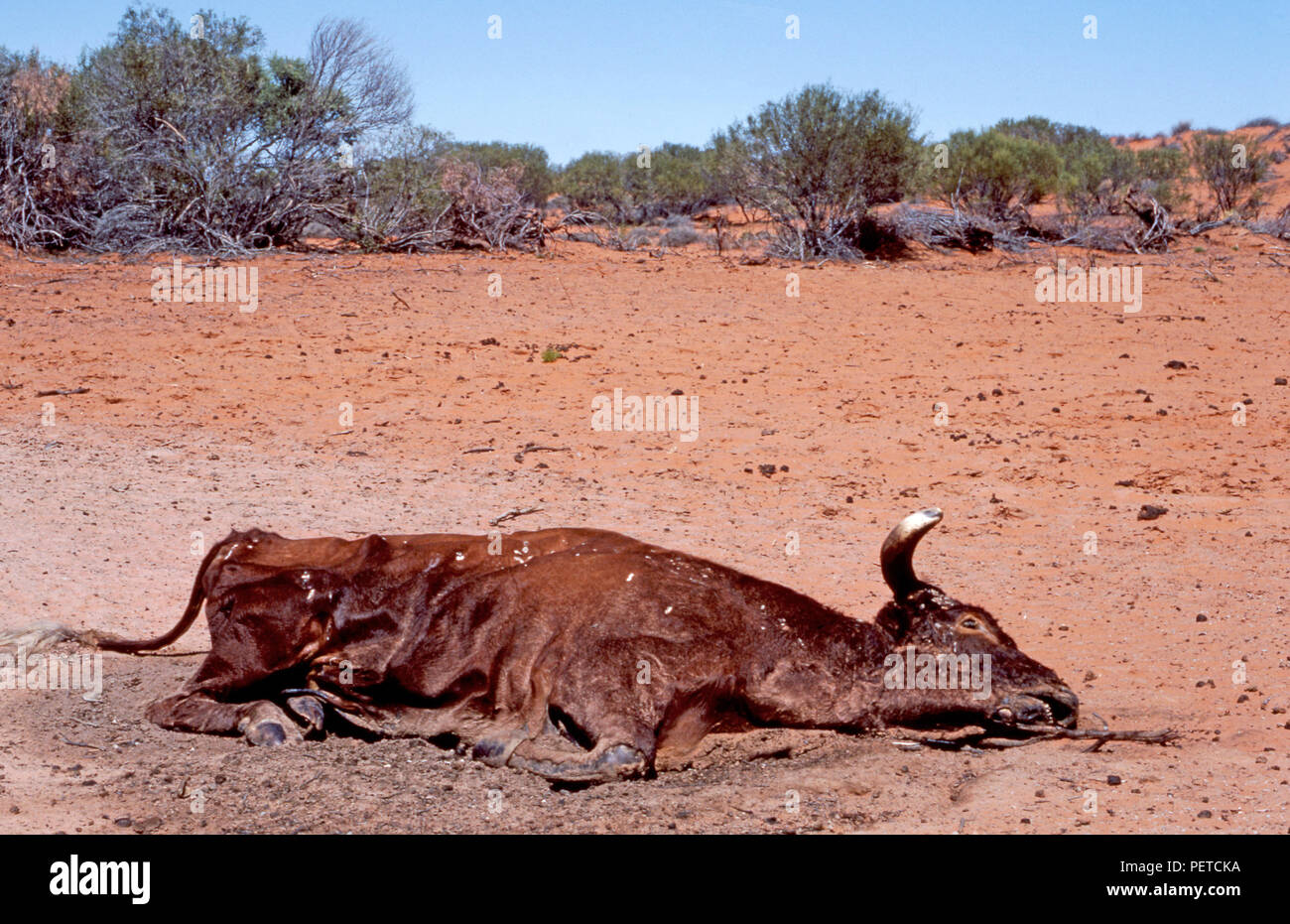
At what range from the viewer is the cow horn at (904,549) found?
4800 mm

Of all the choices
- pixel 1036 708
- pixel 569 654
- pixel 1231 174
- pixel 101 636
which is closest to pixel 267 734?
pixel 569 654

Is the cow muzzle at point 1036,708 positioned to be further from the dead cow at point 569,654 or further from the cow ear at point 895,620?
the cow ear at point 895,620

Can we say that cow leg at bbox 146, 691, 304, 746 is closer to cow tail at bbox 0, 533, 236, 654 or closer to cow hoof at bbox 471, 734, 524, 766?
cow tail at bbox 0, 533, 236, 654

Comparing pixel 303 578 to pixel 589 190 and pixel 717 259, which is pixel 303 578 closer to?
pixel 717 259

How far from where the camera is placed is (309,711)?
17.5 feet

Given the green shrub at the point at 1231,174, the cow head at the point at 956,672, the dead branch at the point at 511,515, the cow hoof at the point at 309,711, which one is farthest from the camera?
the green shrub at the point at 1231,174

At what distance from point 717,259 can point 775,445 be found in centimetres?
938

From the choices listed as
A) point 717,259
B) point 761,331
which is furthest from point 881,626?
point 717,259

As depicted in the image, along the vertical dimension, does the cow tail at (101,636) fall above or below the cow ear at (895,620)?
below

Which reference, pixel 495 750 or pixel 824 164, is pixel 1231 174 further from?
pixel 495 750

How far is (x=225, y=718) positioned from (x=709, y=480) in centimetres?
506

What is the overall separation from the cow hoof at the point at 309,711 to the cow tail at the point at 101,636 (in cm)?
76

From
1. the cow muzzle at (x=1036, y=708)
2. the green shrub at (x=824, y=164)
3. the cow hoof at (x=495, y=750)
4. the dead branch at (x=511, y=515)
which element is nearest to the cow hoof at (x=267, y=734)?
the cow hoof at (x=495, y=750)
